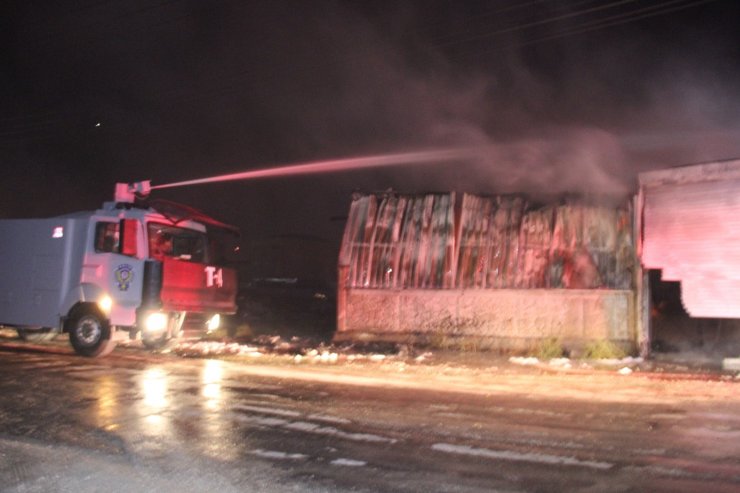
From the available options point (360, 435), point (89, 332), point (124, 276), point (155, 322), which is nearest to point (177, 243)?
point (124, 276)

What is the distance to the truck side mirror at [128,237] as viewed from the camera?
12883 millimetres

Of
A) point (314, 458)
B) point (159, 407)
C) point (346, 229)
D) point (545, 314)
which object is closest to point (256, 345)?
point (346, 229)

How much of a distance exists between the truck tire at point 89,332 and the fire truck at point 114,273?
0.02m

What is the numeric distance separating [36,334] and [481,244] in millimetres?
10865

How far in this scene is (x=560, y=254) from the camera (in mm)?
14430

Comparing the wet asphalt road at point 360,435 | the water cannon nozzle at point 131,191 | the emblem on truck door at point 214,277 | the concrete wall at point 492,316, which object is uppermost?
the water cannon nozzle at point 131,191

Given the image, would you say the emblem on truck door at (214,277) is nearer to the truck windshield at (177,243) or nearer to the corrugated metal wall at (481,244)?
the truck windshield at (177,243)

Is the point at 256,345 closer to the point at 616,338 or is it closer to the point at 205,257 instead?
the point at 205,257

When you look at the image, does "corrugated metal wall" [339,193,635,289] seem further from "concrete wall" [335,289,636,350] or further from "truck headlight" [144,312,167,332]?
"truck headlight" [144,312,167,332]

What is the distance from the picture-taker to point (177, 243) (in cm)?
1391

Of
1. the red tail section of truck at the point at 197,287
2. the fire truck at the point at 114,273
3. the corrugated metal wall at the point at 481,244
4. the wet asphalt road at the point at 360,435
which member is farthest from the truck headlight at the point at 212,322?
the wet asphalt road at the point at 360,435

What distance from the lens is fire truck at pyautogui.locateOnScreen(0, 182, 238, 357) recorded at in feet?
42.3

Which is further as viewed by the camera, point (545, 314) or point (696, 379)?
point (545, 314)

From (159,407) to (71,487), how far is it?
298 cm
